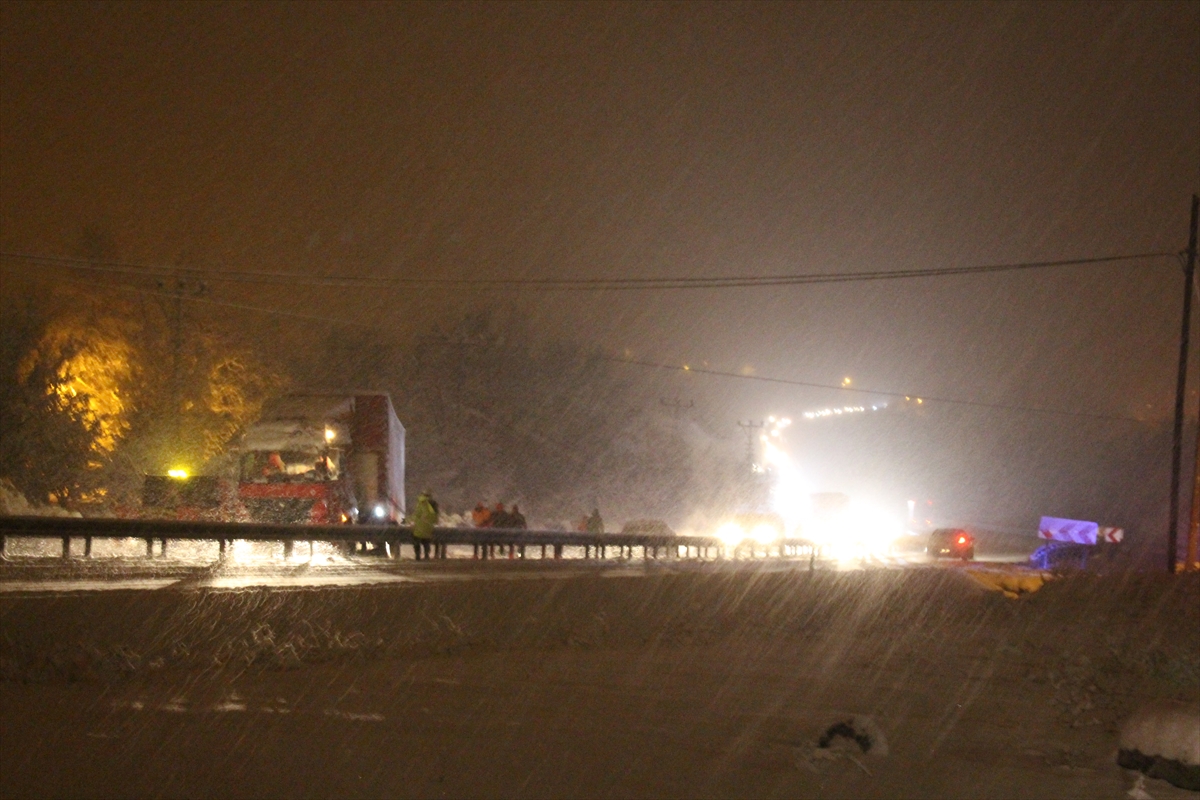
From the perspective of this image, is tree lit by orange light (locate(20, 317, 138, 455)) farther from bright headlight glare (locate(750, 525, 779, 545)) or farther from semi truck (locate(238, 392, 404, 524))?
bright headlight glare (locate(750, 525, 779, 545))

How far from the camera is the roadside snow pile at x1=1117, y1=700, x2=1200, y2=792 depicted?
866 centimetres

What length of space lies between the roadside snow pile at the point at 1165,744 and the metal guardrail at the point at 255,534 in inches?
654

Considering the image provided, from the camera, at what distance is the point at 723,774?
322 inches

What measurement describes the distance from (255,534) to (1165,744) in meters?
17.5

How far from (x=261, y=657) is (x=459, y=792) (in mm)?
3818

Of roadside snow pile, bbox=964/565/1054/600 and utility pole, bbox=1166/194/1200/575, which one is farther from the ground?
utility pole, bbox=1166/194/1200/575

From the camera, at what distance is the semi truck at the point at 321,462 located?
94.2 feet

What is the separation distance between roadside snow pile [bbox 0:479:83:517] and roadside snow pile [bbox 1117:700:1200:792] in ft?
85.7

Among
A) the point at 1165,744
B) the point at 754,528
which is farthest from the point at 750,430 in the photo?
the point at 1165,744

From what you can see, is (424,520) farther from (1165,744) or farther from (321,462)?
(1165,744)

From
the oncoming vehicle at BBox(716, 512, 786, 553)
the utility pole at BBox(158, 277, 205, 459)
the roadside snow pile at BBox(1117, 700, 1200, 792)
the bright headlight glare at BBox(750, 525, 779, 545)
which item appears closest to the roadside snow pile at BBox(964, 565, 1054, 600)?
the oncoming vehicle at BBox(716, 512, 786, 553)

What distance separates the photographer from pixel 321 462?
29.9 m

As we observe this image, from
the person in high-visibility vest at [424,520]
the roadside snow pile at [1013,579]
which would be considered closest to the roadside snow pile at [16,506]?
the person in high-visibility vest at [424,520]

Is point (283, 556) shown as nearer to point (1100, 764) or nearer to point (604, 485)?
A: point (1100, 764)
